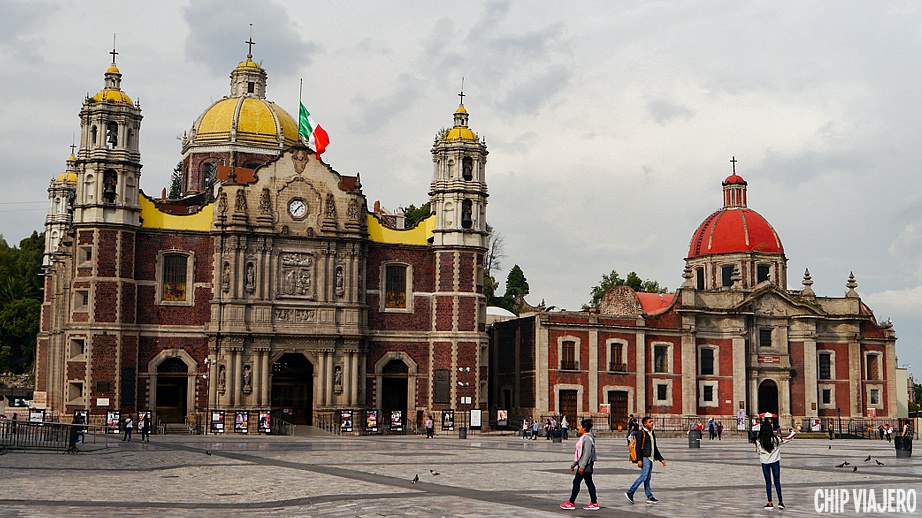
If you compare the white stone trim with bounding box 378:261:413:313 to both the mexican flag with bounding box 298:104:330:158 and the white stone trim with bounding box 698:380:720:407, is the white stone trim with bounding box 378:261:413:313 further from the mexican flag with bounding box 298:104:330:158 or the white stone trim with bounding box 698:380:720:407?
the white stone trim with bounding box 698:380:720:407

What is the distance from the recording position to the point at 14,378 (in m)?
104

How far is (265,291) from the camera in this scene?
62.0 m

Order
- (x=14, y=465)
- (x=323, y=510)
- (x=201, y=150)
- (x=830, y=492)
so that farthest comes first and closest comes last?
(x=201, y=150) → (x=14, y=465) → (x=830, y=492) → (x=323, y=510)

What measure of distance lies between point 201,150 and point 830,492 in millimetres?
55524

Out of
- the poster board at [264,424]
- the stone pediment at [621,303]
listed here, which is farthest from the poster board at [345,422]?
the stone pediment at [621,303]

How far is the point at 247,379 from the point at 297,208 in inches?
402

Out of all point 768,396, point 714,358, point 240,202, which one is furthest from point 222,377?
point 768,396

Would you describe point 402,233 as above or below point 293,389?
above

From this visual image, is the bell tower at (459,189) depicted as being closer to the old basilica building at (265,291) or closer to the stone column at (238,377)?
the old basilica building at (265,291)

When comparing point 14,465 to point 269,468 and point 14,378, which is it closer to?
point 269,468

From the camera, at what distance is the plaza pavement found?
66.5 ft

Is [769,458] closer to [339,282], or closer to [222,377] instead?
[222,377]

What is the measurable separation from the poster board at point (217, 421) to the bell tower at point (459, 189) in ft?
52.8

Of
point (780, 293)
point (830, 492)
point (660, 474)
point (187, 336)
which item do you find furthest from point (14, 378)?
point (830, 492)
